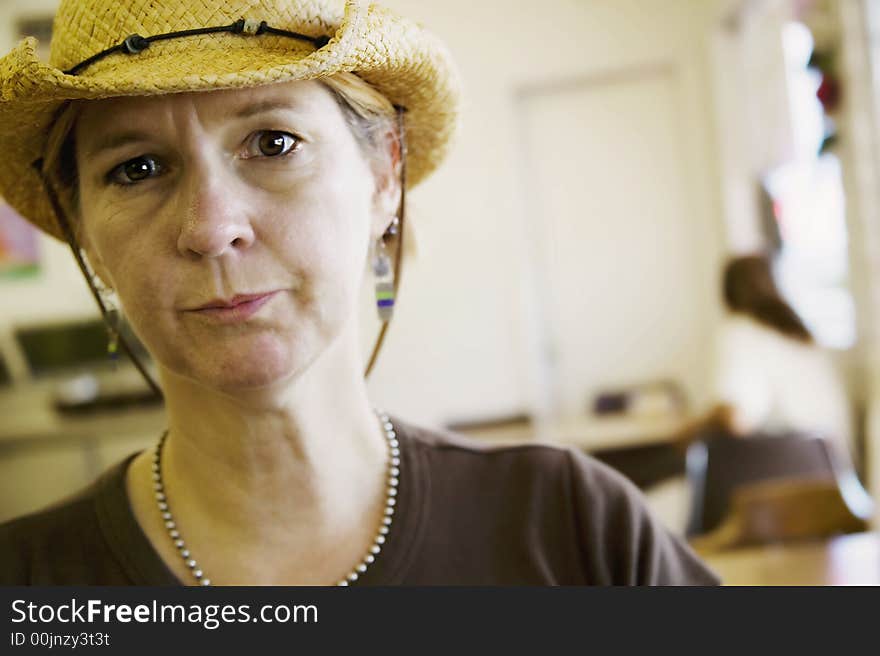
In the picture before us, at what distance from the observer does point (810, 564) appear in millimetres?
1087

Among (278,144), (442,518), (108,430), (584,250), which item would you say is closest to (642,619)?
(442,518)

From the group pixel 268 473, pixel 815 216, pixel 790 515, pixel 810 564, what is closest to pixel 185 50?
pixel 268 473

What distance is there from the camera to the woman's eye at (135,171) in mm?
510

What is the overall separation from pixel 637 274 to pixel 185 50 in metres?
3.11

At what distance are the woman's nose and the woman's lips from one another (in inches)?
1.1

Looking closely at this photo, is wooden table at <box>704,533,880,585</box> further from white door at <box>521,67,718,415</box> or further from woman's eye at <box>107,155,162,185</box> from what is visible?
white door at <box>521,67,718,415</box>

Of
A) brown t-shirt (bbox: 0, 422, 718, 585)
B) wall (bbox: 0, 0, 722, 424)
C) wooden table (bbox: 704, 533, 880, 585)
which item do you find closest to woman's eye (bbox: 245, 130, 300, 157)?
brown t-shirt (bbox: 0, 422, 718, 585)

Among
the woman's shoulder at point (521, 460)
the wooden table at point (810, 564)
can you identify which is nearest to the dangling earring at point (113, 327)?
the woman's shoulder at point (521, 460)

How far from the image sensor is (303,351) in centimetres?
51

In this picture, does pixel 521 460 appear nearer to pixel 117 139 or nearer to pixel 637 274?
pixel 117 139

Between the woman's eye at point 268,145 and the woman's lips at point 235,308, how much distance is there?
9cm

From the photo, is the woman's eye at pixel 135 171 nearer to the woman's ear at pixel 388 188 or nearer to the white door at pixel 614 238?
the woman's ear at pixel 388 188

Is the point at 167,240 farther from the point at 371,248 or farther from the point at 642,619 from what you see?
the point at 642,619

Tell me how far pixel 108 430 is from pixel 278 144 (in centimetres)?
218
